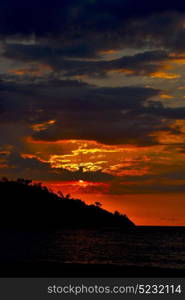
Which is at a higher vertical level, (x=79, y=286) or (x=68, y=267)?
(x=79, y=286)

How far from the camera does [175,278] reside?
4112cm

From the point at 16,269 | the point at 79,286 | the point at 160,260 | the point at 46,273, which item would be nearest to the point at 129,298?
the point at 79,286

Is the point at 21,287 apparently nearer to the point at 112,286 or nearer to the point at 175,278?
the point at 112,286

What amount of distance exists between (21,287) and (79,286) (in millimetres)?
4284

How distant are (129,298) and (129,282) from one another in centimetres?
518

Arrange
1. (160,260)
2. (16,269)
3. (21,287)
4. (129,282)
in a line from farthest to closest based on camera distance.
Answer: (160,260), (16,269), (129,282), (21,287)

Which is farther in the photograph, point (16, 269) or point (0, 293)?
point (16, 269)

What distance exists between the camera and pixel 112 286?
36.2 meters

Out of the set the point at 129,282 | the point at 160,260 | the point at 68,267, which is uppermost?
the point at 129,282

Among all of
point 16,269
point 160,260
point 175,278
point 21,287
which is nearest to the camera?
point 21,287

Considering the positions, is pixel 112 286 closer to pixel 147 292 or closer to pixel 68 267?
pixel 147 292

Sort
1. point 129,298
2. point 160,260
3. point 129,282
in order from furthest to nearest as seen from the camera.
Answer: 1. point 160,260
2. point 129,282
3. point 129,298

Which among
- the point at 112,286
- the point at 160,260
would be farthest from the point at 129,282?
the point at 160,260

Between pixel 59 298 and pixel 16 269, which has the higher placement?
pixel 59 298
